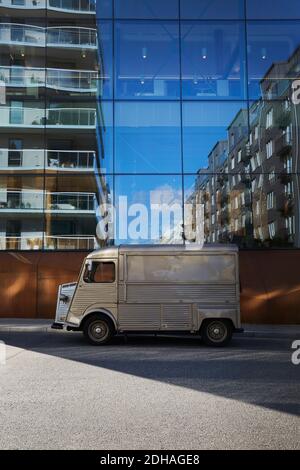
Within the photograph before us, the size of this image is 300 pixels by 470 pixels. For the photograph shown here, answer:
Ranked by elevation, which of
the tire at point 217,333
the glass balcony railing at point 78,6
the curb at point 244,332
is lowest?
the curb at point 244,332

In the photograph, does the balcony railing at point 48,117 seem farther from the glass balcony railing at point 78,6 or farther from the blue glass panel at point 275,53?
the blue glass panel at point 275,53

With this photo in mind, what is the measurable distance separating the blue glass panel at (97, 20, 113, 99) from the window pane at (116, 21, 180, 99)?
1.03ft

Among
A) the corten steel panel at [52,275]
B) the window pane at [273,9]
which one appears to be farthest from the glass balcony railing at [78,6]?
the corten steel panel at [52,275]

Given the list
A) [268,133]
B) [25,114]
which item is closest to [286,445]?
[268,133]

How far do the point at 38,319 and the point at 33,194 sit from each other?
5431 mm

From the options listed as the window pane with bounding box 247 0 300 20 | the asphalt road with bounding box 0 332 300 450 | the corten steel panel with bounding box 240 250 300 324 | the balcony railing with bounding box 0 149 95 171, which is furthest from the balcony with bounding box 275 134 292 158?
the asphalt road with bounding box 0 332 300 450

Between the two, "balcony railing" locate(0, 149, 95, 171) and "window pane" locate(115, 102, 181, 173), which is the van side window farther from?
"balcony railing" locate(0, 149, 95, 171)

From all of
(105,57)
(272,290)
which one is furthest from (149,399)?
(105,57)

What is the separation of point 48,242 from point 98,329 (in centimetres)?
892

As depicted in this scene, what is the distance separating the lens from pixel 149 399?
7176 millimetres

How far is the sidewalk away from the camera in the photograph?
55.6 feet

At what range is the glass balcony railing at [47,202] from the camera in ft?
72.7

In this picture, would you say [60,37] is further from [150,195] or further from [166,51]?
[150,195]

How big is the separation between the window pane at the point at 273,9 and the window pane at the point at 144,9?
3.41 metres
